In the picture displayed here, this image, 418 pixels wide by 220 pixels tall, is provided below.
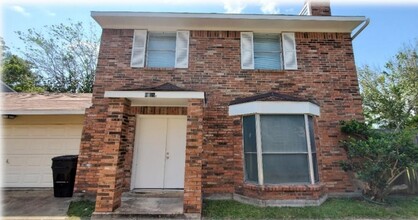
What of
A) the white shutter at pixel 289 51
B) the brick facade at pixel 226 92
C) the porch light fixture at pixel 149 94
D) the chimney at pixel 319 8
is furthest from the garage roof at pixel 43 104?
the chimney at pixel 319 8

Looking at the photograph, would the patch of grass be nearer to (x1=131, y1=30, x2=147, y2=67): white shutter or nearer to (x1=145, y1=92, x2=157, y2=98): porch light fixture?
(x1=145, y1=92, x2=157, y2=98): porch light fixture

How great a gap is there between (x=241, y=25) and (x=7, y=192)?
350 inches

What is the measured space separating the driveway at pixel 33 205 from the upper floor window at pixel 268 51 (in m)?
6.26

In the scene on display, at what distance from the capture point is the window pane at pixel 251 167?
5.86 m

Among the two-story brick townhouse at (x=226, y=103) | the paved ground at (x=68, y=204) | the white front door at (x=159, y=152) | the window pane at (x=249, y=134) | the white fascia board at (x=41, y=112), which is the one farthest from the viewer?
the white fascia board at (x=41, y=112)

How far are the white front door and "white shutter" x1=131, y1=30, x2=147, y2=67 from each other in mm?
1759

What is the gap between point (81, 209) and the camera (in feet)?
17.2

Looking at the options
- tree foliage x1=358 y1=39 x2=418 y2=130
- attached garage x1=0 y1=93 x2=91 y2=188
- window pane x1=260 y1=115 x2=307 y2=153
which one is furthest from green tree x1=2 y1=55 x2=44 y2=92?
tree foliage x1=358 y1=39 x2=418 y2=130

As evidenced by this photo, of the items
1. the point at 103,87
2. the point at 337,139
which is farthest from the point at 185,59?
the point at 337,139

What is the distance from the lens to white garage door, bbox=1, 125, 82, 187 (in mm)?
7145

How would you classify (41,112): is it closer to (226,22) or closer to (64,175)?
(64,175)

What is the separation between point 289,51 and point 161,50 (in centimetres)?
420

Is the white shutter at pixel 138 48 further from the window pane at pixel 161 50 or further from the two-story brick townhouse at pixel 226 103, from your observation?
the window pane at pixel 161 50

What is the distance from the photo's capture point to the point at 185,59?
698 cm
